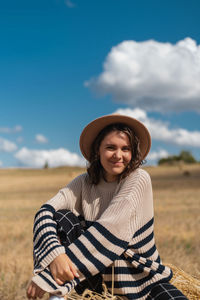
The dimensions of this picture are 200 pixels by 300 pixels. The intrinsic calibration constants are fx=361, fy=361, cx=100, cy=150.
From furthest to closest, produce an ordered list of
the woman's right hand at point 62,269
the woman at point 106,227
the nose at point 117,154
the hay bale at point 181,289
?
the nose at point 117,154 < the hay bale at point 181,289 < the woman at point 106,227 < the woman's right hand at point 62,269

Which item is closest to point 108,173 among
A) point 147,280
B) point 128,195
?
point 128,195

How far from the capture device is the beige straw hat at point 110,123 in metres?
2.52

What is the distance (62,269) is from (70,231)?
0.34 m

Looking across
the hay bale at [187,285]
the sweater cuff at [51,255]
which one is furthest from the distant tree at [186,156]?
the sweater cuff at [51,255]

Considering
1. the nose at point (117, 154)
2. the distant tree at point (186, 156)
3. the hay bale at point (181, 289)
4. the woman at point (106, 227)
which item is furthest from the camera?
the distant tree at point (186, 156)

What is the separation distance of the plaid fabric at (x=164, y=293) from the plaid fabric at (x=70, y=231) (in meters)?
0.37

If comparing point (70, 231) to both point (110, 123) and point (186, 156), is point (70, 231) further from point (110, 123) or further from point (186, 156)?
point (186, 156)

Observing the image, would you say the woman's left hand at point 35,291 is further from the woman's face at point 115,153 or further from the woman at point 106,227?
the woman's face at point 115,153

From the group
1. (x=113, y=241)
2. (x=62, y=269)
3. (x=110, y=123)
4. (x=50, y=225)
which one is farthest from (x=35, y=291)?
(x=110, y=123)

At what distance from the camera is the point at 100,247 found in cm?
220

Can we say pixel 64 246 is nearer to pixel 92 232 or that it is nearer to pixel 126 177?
pixel 92 232

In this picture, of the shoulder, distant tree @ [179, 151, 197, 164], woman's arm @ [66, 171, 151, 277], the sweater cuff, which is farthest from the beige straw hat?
distant tree @ [179, 151, 197, 164]

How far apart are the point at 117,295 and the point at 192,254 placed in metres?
2.74

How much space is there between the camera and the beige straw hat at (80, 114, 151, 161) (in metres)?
2.52
